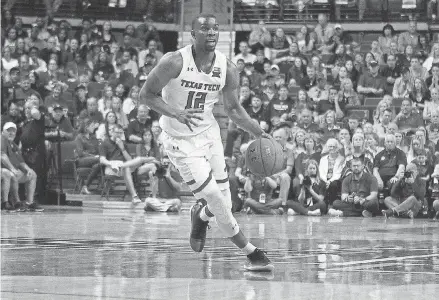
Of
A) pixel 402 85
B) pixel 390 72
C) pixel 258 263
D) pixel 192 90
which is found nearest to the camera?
pixel 258 263

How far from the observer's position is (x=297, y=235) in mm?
12594

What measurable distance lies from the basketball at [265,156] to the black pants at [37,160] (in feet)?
37.2

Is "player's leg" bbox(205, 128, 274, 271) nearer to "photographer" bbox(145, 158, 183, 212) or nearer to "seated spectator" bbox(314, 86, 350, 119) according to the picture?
"photographer" bbox(145, 158, 183, 212)

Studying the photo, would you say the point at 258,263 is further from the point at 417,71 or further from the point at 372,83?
the point at 372,83

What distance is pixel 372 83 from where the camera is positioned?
2203 cm

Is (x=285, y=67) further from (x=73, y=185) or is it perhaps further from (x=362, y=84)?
(x=73, y=185)

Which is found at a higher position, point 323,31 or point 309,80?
point 323,31

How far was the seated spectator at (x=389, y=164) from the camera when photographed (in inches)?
715

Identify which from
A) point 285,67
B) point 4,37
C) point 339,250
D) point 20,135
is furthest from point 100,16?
point 339,250

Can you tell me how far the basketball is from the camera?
9.21 metres

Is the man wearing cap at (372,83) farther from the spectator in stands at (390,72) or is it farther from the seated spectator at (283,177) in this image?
the seated spectator at (283,177)

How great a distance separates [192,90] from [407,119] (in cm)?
1126

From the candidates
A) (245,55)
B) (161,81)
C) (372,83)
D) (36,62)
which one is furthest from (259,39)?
(161,81)

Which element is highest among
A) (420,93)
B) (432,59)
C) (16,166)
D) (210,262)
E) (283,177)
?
(432,59)
